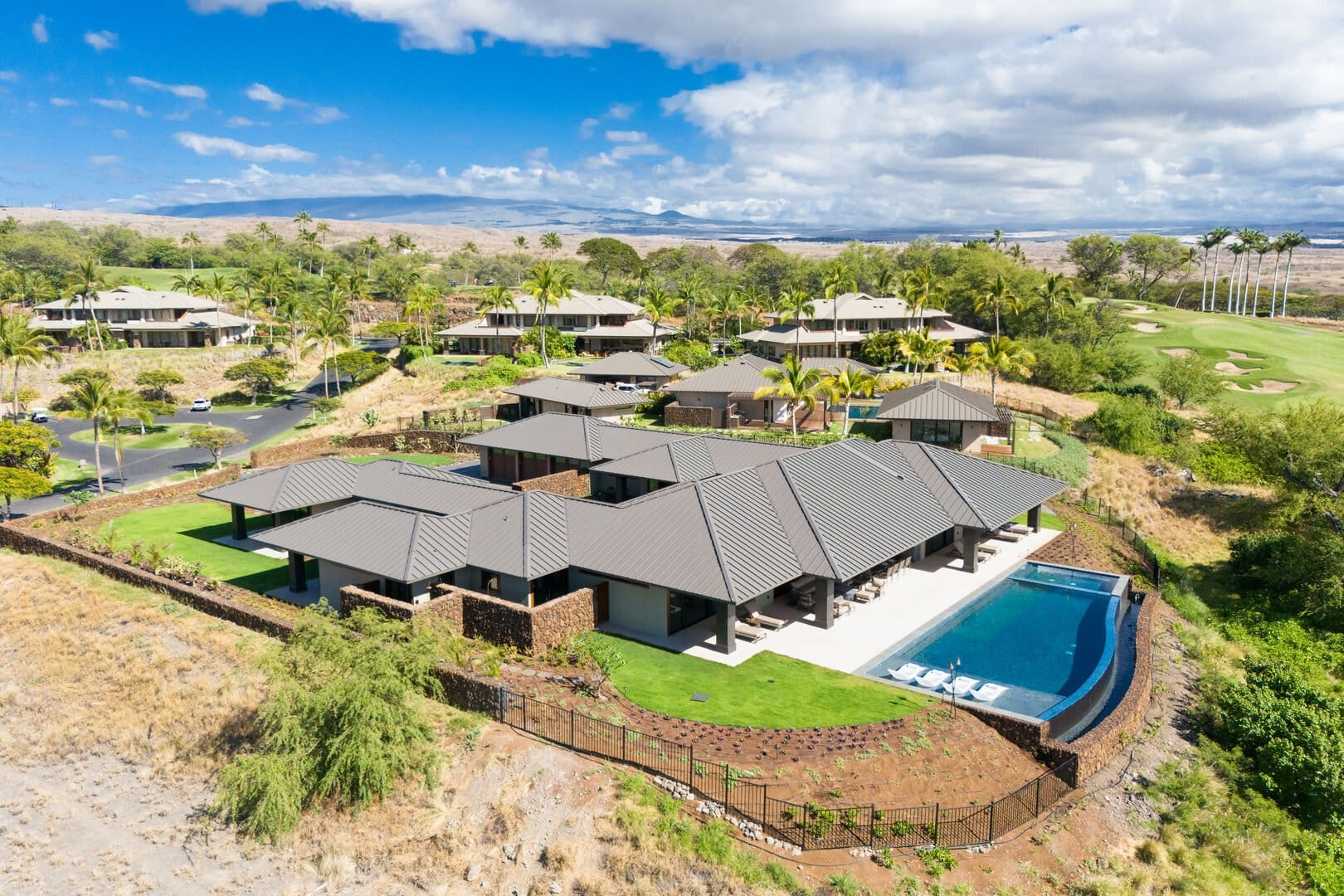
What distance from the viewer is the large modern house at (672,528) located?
27.5 m

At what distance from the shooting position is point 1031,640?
28516 millimetres

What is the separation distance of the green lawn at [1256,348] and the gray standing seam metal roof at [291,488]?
67449 mm

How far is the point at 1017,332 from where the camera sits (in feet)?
302

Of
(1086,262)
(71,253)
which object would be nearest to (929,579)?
(1086,262)

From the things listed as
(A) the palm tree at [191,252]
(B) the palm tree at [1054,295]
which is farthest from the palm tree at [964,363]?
(A) the palm tree at [191,252]

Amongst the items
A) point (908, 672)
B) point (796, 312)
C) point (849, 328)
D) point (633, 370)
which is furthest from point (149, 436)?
point (908, 672)

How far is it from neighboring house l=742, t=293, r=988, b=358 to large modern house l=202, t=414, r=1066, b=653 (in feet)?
152

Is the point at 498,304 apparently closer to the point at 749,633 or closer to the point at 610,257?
the point at 610,257

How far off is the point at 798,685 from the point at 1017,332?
3069 inches

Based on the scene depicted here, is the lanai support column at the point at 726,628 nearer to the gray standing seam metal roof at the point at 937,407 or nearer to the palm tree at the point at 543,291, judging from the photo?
the gray standing seam metal roof at the point at 937,407

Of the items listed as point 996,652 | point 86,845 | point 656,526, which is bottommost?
point 86,845

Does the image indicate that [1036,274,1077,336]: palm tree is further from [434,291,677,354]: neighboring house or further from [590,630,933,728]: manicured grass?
[590,630,933,728]: manicured grass

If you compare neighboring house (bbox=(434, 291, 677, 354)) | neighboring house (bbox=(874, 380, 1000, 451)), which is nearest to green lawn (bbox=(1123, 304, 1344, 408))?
neighboring house (bbox=(874, 380, 1000, 451))

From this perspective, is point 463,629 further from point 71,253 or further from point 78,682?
point 71,253
